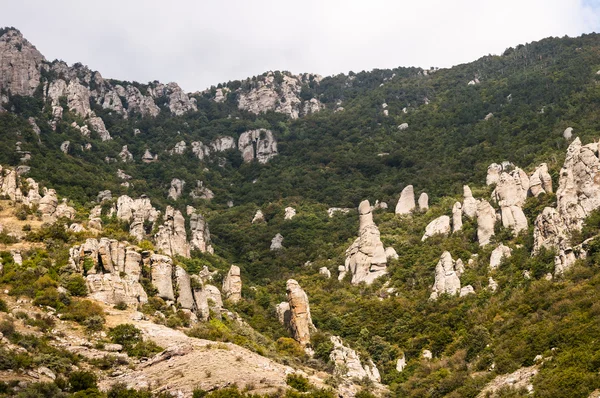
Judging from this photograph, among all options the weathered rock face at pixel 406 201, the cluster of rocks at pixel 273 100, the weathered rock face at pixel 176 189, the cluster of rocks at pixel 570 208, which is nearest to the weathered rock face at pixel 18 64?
the weathered rock face at pixel 176 189

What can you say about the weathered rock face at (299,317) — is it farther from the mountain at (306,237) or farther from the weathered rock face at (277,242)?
the weathered rock face at (277,242)

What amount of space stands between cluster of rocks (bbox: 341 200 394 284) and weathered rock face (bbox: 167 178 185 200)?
47.7 meters

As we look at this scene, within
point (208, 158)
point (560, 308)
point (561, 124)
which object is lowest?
point (560, 308)

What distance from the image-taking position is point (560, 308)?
52.0m

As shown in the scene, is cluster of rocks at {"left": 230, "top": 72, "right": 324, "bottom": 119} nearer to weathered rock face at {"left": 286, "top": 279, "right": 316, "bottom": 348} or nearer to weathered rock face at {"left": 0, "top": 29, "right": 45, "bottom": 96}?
weathered rock face at {"left": 0, "top": 29, "right": 45, "bottom": 96}

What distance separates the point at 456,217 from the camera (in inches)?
3398

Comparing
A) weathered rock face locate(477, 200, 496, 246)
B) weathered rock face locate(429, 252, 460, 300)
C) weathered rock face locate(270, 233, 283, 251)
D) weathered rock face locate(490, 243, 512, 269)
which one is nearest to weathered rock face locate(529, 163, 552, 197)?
weathered rock face locate(477, 200, 496, 246)

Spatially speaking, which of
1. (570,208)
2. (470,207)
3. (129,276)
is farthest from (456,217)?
(129,276)

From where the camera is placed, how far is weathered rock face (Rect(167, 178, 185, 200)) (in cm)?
12469

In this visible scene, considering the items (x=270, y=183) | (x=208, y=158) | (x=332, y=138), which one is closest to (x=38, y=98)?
(x=208, y=158)

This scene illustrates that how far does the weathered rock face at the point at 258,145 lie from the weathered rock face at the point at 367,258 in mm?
67281

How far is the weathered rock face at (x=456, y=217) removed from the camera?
8512 centimetres

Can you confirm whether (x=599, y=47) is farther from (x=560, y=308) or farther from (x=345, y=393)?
(x=345, y=393)

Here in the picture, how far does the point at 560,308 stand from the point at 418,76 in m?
153
